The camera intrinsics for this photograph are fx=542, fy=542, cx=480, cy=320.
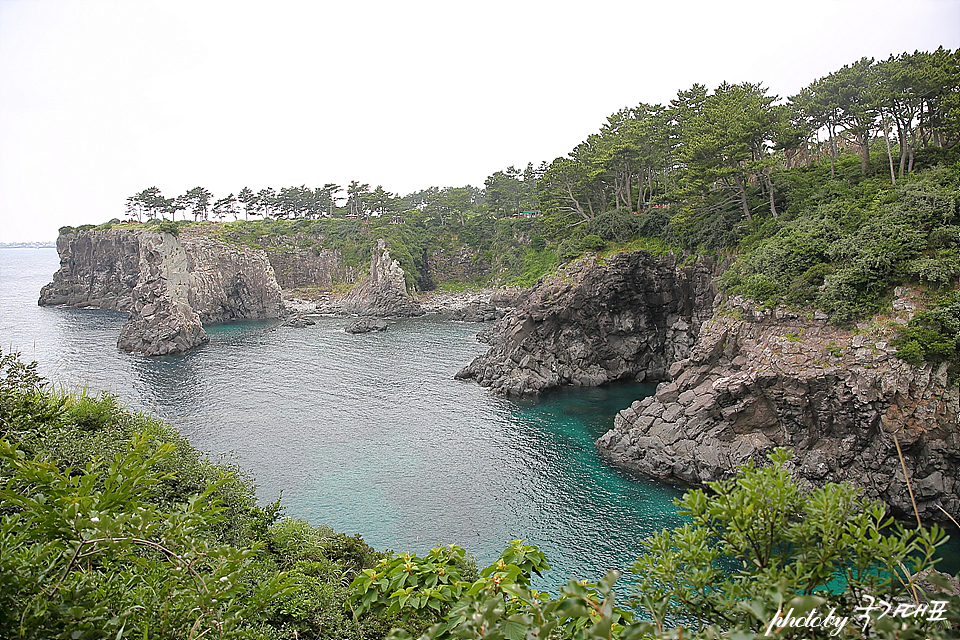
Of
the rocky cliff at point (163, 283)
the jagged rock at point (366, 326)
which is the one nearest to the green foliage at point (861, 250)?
the jagged rock at point (366, 326)

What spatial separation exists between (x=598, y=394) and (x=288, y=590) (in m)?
39.7

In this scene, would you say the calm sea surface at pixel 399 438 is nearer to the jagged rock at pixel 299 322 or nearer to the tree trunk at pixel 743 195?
the jagged rock at pixel 299 322

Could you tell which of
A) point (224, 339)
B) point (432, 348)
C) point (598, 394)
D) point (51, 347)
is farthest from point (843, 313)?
point (51, 347)

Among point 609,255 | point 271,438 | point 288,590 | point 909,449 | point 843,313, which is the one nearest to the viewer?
point 288,590

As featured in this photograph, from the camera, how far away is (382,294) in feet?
279

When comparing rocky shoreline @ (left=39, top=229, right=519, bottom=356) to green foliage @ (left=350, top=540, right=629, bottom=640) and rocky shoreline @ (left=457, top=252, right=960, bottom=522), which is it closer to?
rocky shoreline @ (left=457, top=252, right=960, bottom=522)

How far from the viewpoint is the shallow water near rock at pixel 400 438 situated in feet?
85.9

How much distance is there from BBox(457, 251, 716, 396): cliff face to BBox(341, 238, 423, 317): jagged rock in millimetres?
36737

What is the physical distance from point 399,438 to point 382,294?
166ft

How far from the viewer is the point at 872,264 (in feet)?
90.2

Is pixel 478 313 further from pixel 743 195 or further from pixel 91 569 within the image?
pixel 91 569

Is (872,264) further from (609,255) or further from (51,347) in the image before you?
(51,347)

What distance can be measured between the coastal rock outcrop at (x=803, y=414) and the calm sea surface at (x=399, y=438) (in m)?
3.30

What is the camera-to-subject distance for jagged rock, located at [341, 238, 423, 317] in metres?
84.4
